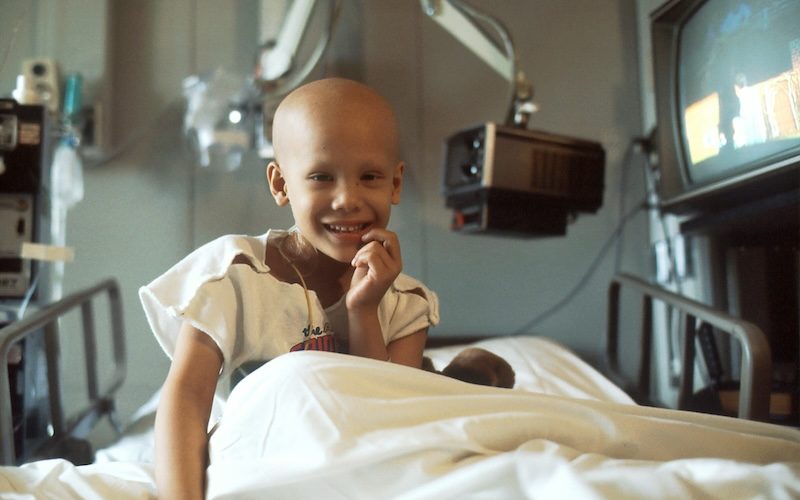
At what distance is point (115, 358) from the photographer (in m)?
1.18

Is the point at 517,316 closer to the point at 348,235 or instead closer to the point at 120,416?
the point at 120,416

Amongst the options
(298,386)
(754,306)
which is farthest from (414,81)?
(298,386)

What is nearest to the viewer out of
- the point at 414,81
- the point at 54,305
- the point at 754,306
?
the point at 54,305

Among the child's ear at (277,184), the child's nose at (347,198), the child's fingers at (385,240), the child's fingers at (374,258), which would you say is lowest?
the child's fingers at (374,258)

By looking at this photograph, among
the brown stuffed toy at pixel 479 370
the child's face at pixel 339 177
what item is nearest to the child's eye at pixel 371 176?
the child's face at pixel 339 177

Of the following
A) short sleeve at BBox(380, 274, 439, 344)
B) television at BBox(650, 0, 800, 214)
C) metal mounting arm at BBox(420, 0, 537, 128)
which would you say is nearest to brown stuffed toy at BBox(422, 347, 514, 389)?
short sleeve at BBox(380, 274, 439, 344)

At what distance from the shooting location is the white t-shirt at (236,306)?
66 cm

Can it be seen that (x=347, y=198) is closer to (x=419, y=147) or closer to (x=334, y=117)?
(x=334, y=117)

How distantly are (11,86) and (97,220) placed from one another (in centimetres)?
29

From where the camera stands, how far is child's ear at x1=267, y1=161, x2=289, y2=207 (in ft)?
2.43

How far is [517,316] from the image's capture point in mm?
1708

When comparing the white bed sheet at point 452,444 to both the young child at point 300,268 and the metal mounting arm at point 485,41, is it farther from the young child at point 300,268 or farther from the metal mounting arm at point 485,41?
the metal mounting arm at point 485,41

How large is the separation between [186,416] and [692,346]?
86 centimetres

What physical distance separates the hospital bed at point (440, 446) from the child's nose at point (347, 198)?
19cm
